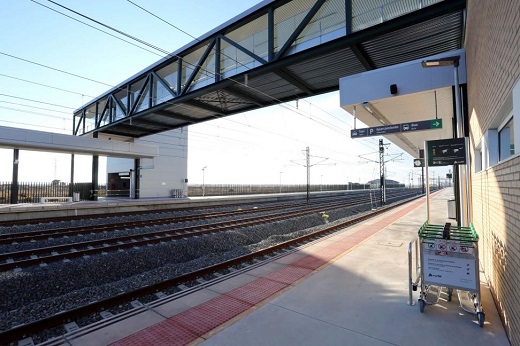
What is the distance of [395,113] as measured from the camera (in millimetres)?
→ 13102

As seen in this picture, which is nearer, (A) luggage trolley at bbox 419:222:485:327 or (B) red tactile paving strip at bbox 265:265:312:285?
(A) luggage trolley at bbox 419:222:485:327

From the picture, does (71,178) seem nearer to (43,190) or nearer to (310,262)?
(43,190)

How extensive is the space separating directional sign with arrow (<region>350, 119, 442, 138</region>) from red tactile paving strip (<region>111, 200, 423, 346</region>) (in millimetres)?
4896

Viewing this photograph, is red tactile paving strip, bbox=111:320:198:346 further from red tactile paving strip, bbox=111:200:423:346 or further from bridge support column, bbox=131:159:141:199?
bridge support column, bbox=131:159:141:199

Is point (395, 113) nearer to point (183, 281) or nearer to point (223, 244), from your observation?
point (223, 244)

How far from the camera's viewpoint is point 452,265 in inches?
176

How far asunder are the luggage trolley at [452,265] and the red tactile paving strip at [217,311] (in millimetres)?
2573

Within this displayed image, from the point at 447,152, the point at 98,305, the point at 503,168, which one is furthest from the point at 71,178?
the point at 503,168

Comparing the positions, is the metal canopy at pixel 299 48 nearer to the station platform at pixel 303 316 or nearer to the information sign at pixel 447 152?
the information sign at pixel 447 152

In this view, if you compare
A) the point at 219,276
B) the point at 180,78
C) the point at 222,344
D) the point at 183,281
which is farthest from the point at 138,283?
the point at 180,78

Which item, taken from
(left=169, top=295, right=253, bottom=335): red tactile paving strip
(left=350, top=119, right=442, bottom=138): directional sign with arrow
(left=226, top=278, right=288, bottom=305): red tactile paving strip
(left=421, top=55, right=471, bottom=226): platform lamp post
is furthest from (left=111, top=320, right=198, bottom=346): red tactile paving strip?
(left=350, top=119, right=442, bottom=138): directional sign with arrow

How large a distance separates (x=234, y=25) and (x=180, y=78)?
17.6ft

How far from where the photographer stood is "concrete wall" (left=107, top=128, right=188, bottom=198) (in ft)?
108

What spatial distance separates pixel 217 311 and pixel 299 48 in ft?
39.5
